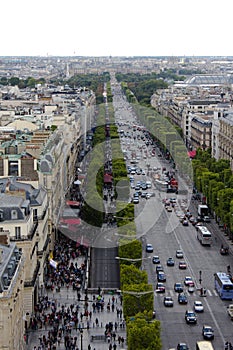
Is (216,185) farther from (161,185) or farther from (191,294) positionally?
(191,294)

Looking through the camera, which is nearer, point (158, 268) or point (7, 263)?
point (7, 263)

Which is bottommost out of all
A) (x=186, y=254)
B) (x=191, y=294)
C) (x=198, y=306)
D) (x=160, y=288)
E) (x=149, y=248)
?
(x=186, y=254)

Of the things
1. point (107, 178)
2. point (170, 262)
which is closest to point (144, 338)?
point (170, 262)

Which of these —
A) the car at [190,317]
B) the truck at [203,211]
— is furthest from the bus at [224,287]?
the truck at [203,211]

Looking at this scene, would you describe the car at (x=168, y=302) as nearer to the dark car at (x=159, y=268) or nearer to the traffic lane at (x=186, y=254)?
the traffic lane at (x=186, y=254)

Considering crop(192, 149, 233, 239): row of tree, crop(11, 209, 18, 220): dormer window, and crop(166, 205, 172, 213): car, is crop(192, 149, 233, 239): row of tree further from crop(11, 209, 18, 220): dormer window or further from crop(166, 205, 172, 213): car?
crop(11, 209, 18, 220): dormer window
